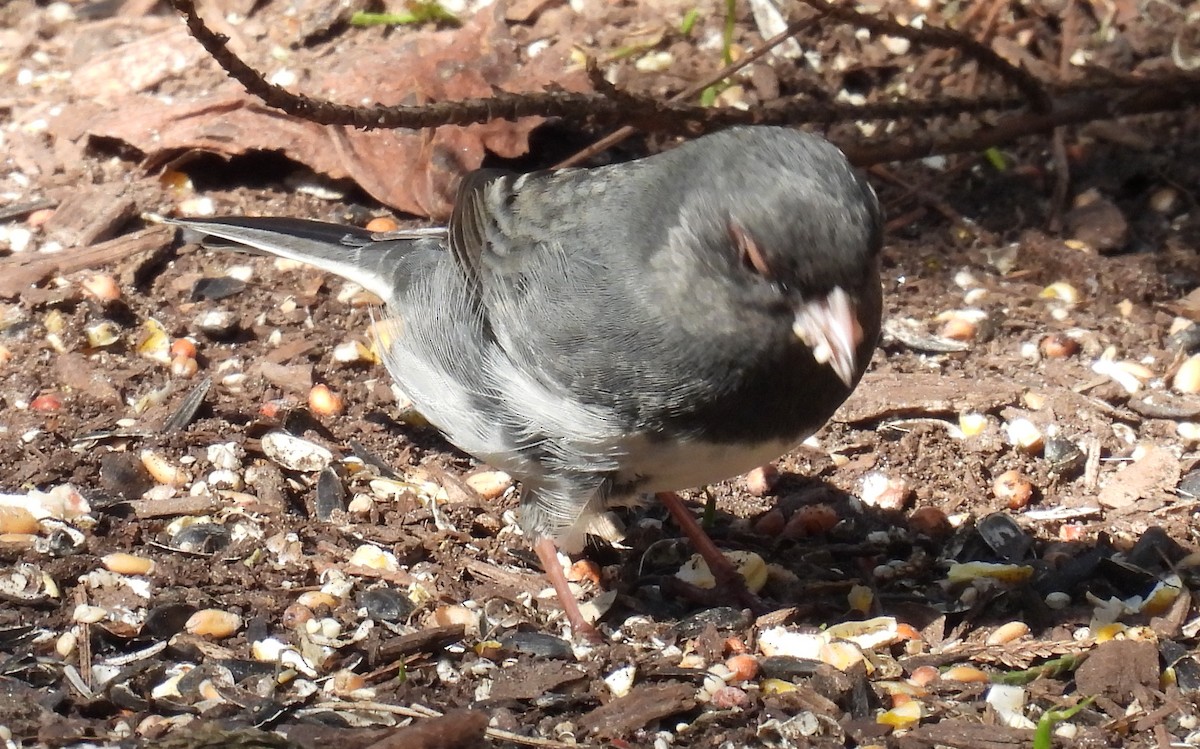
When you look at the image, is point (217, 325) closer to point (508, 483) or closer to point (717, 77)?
point (508, 483)

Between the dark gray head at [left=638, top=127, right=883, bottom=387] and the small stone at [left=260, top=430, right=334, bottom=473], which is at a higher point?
the dark gray head at [left=638, top=127, right=883, bottom=387]

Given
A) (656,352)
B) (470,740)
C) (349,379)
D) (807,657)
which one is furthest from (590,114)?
(470,740)

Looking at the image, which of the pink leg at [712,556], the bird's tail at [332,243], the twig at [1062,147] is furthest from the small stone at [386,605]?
the twig at [1062,147]

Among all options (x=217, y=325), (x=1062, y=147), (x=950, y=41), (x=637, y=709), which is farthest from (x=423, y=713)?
(x=1062, y=147)

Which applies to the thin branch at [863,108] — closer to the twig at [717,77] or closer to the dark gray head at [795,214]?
the twig at [717,77]

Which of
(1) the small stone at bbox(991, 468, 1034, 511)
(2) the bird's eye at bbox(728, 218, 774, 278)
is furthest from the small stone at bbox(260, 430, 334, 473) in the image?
(1) the small stone at bbox(991, 468, 1034, 511)

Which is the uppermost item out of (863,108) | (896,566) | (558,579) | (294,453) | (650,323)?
(650,323)

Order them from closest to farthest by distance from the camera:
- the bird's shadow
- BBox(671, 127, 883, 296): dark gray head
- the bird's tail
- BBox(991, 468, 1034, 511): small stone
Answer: BBox(671, 127, 883, 296): dark gray head, the bird's shadow, BBox(991, 468, 1034, 511): small stone, the bird's tail

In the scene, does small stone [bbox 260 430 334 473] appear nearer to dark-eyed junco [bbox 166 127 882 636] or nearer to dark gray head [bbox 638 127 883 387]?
dark-eyed junco [bbox 166 127 882 636]
